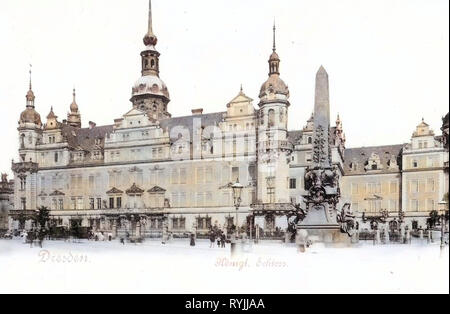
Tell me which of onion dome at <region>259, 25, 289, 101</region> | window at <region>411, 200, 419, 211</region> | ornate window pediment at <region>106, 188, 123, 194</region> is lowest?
window at <region>411, 200, 419, 211</region>

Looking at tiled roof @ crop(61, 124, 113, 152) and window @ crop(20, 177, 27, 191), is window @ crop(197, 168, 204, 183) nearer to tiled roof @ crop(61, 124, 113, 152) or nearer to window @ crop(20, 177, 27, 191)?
tiled roof @ crop(61, 124, 113, 152)

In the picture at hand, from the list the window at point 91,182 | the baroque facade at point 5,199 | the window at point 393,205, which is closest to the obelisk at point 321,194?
the window at point 393,205

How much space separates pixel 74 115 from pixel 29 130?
1130mm

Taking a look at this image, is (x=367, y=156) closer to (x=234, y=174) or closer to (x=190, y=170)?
(x=234, y=174)

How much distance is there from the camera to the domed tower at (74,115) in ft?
34.9

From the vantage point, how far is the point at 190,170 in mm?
13531

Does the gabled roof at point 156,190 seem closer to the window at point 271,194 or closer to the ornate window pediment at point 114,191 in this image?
the ornate window pediment at point 114,191

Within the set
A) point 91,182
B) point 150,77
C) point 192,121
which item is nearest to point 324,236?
point 192,121

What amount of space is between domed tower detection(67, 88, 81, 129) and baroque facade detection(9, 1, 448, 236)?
4 centimetres

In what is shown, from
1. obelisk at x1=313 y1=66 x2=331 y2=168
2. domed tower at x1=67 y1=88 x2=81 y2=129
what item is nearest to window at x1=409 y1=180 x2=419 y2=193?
obelisk at x1=313 y1=66 x2=331 y2=168

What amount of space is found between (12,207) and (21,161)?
1064 mm

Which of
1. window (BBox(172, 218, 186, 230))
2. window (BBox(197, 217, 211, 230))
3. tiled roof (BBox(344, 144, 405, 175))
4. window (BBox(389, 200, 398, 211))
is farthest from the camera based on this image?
window (BBox(172, 218, 186, 230))

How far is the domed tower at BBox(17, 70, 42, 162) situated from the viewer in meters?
10.4
